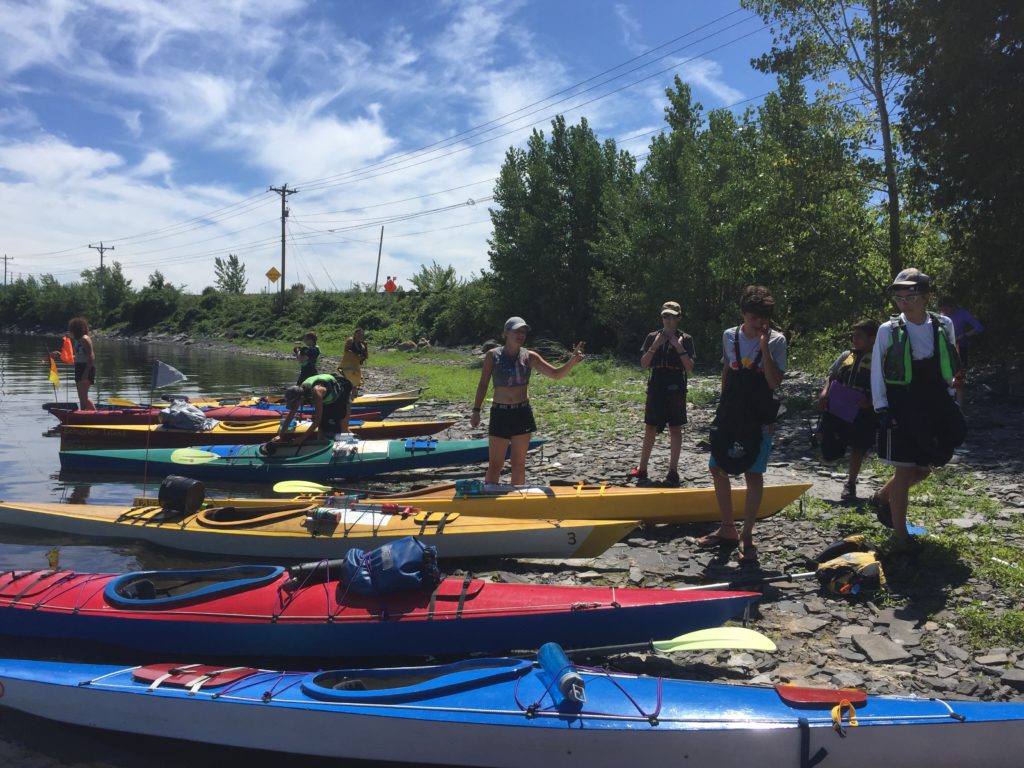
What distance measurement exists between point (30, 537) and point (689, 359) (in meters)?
7.65

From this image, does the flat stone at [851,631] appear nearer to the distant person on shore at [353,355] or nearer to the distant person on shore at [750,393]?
the distant person on shore at [750,393]

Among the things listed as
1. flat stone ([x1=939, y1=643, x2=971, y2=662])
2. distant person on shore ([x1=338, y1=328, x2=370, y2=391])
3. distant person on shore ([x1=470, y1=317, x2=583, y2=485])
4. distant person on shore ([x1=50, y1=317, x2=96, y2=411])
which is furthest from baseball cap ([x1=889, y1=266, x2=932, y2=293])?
distant person on shore ([x1=50, y1=317, x2=96, y2=411])

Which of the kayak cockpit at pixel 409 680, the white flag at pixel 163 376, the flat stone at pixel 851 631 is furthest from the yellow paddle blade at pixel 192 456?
the flat stone at pixel 851 631

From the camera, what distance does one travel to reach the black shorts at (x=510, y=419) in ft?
22.9

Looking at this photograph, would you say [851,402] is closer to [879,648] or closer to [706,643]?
[879,648]

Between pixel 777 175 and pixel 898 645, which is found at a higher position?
pixel 777 175

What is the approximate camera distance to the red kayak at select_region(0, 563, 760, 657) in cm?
432

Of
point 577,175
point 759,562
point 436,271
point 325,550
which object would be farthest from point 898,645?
point 436,271

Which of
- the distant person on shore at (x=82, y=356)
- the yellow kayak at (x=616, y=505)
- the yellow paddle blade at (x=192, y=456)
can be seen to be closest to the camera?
the yellow kayak at (x=616, y=505)

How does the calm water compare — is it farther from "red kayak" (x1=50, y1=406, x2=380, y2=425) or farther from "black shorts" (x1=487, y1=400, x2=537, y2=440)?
"black shorts" (x1=487, y1=400, x2=537, y2=440)

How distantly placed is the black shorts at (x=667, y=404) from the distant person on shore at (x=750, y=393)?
2134 millimetres

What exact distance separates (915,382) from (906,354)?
214 millimetres

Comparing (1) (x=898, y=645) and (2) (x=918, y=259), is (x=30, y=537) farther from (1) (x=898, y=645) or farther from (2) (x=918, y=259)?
(2) (x=918, y=259)

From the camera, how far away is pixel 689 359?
7.36 meters
